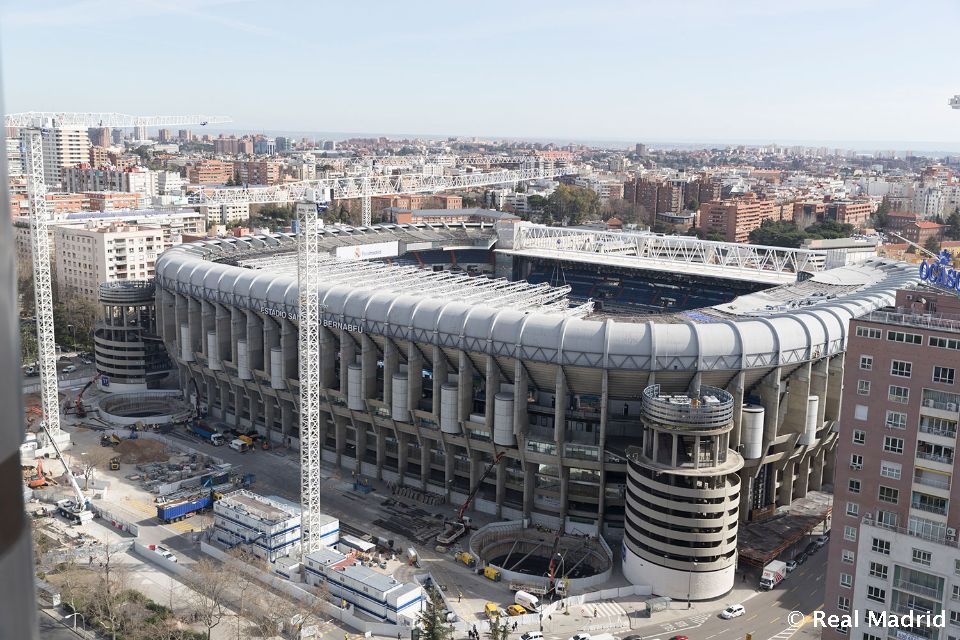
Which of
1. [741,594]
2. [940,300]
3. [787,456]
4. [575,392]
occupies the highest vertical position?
[940,300]

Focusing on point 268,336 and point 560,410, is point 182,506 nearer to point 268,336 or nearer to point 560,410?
point 268,336

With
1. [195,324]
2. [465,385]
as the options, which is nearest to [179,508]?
[465,385]

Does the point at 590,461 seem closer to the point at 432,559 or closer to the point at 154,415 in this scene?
the point at 432,559

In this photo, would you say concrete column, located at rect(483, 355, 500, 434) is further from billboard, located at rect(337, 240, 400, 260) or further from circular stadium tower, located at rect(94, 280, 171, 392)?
circular stadium tower, located at rect(94, 280, 171, 392)

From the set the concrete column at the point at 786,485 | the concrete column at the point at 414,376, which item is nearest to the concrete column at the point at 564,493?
the concrete column at the point at 414,376

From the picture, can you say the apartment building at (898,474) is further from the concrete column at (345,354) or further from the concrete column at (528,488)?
→ the concrete column at (345,354)

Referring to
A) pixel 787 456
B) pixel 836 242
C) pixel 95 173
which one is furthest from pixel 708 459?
pixel 95 173
